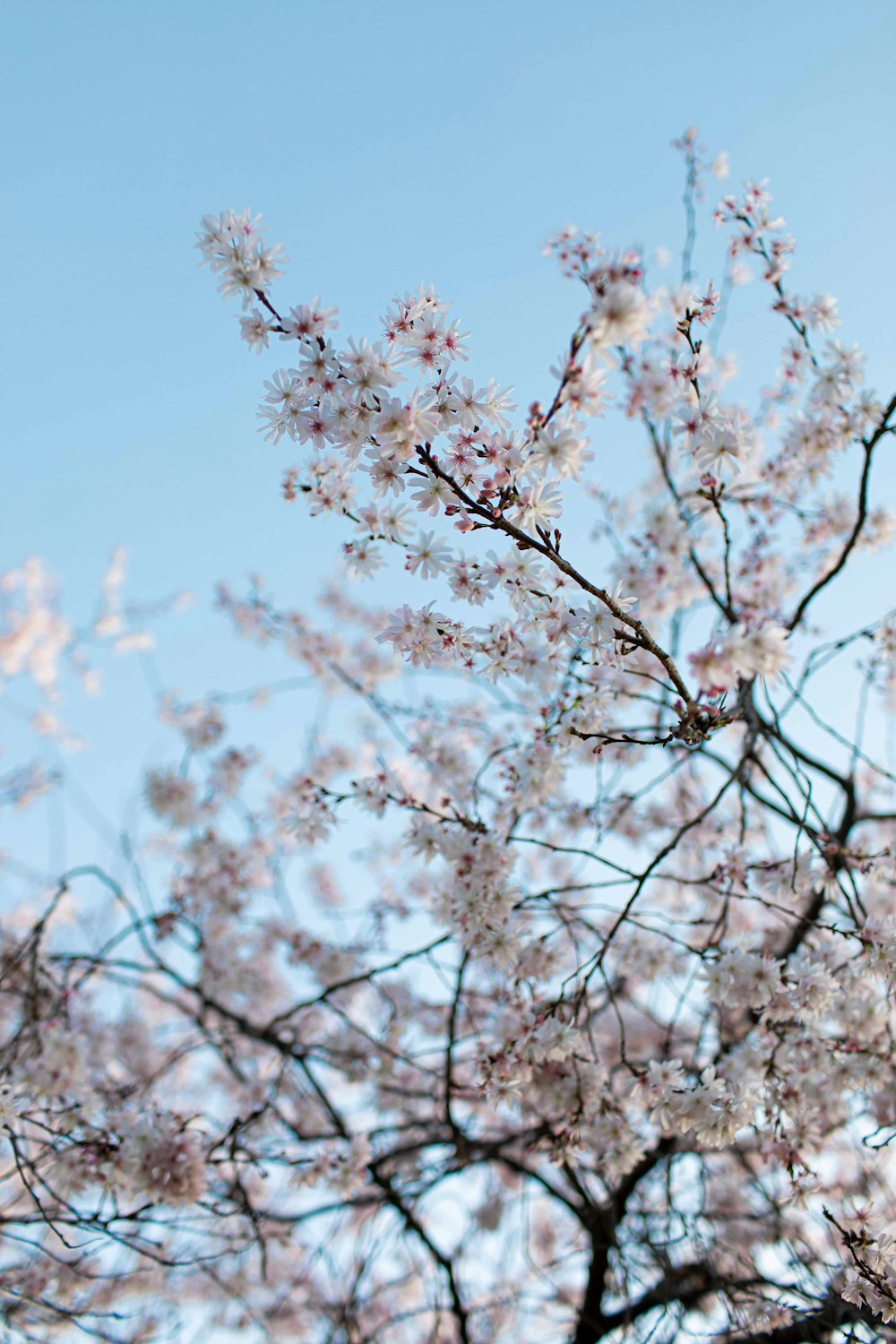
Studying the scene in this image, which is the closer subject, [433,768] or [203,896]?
[433,768]

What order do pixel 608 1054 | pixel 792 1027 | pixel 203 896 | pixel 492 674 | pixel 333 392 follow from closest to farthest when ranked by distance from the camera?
pixel 333 392 < pixel 492 674 < pixel 792 1027 < pixel 203 896 < pixel 608 1054

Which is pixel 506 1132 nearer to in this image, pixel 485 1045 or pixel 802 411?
pixel 485 1045

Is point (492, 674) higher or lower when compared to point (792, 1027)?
higher

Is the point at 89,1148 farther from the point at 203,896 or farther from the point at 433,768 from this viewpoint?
the point at 203,896

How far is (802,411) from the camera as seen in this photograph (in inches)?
145

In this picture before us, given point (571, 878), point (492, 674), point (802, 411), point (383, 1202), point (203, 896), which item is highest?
point (802, 411)

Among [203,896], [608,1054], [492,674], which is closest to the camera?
[492,674]

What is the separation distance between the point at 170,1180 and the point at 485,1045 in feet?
3.88

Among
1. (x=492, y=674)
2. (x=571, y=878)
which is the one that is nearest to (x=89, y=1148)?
(x=492, y=674)

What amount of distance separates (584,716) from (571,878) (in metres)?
2.78

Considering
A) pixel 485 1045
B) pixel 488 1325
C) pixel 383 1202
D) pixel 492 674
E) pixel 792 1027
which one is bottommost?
pixel 488 1325

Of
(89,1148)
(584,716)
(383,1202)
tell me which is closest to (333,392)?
(584,716)

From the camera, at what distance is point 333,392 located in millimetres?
1708

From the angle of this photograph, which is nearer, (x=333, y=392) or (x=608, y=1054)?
(x=333, y=392)
